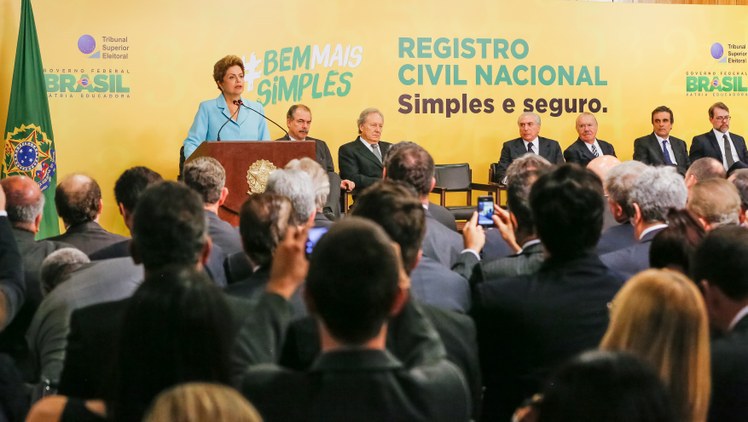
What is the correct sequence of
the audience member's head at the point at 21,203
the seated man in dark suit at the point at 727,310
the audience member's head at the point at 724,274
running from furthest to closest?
1. the audience member's head at the point at 21,203
2. the audience member's head at the point at 724,274
3. the seated man in dark suit at the point at 727,310

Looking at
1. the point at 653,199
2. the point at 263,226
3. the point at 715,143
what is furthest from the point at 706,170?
the point at 715,143

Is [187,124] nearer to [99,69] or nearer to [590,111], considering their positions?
[99,69]

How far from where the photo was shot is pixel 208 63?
944 cm

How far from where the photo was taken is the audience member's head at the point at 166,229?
2295 mm

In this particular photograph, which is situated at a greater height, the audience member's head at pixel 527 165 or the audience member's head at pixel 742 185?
the audience member's head at pixel 527 165

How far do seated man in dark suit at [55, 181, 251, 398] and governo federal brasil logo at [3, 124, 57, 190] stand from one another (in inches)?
255

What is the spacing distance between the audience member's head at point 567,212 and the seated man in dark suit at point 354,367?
3.35 ft

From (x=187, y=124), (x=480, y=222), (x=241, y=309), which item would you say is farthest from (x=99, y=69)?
(x=241, y=309)

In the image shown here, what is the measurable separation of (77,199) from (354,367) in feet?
9.01

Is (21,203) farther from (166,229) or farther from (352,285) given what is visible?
(352,285)

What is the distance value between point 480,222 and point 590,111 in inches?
265

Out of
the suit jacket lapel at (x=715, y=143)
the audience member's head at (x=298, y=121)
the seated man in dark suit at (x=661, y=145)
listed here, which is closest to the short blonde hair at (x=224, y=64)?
the audience member's head at (x=298, y=121)

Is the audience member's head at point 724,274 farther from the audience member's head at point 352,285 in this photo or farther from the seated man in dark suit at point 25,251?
the seated man in dark suit at point 25,251

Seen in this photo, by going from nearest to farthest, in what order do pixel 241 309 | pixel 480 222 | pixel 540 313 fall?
pixel 241 309 < pixel 540 313 < pixel 480 222
